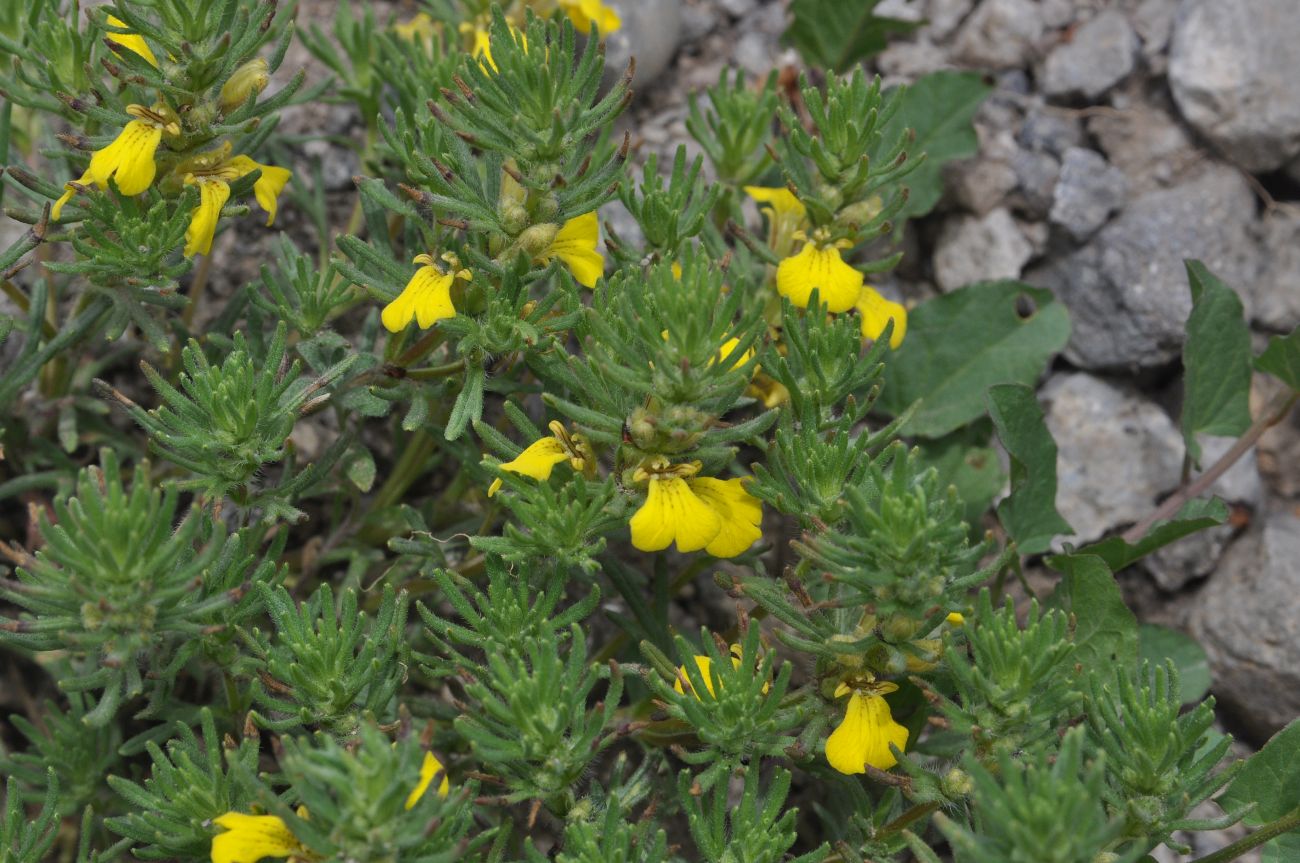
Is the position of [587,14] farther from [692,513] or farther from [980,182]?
[692,513]

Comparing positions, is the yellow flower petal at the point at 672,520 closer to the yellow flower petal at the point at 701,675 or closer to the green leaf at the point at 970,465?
the yellow flower petal at the point at 701,675

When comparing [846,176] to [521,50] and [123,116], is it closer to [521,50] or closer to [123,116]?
[521,50]

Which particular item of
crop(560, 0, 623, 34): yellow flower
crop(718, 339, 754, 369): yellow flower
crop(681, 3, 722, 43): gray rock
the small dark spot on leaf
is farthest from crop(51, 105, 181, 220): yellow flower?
the small dark spot on leaf

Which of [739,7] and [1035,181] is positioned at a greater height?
[739,7]

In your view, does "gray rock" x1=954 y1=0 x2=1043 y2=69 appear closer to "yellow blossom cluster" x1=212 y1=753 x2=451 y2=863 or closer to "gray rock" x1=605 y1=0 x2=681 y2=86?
"gray rock" x1=605 y1=0 x2=681 y2=86

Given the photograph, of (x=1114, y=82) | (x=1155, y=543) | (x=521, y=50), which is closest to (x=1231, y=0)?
(x=1114, y=82)

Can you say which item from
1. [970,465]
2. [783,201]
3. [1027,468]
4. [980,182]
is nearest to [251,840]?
[783,201]

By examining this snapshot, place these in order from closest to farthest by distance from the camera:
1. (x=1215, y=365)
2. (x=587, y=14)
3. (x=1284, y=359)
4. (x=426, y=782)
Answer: (x=426, y=782) < (x=1284, y=359) < (x=587, y=14) < (x=1215, y=365)
